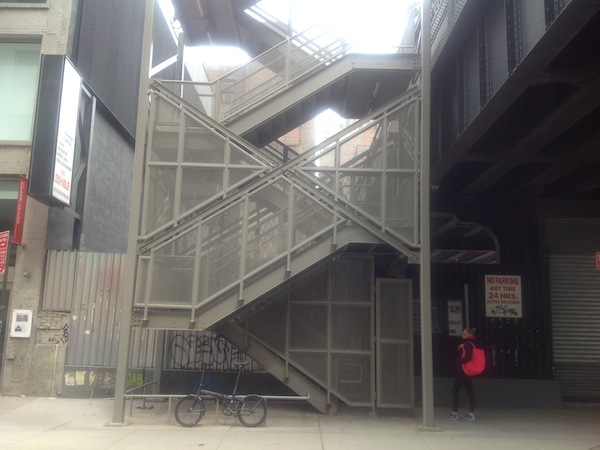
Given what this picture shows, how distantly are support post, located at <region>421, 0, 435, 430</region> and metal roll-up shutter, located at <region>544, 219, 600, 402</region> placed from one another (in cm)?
442

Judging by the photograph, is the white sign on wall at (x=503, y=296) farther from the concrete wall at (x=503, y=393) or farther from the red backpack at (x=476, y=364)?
the red backpack at (x=476, y=364)

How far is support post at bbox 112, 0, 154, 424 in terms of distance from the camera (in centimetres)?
848

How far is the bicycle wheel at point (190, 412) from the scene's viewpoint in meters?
8.40

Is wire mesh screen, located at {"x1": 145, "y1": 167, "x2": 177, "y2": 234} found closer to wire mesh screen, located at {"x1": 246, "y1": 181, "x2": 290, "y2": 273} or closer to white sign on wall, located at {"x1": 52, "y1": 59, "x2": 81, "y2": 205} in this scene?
wire mesh screen, located at {"x1": 246, "y1": 181, "x2": 290, "y2": 273}

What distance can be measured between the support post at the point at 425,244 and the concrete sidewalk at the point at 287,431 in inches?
26.0

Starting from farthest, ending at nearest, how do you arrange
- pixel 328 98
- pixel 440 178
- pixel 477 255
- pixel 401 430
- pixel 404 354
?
pixel 477 255, pixel 440 178, pixel 328 98, pixel 404 354, pixel 401 430

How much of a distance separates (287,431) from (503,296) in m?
5.94

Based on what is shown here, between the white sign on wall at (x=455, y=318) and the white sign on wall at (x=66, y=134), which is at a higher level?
the white sign on wall at (x=66, y=134)

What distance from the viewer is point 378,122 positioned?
9031 millimetres

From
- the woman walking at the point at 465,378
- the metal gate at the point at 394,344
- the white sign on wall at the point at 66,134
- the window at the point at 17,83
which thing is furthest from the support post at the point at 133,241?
the woman walking at the point at 465,378

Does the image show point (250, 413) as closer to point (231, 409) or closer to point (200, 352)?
point (231, 409)

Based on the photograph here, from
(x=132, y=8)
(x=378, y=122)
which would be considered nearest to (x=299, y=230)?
(x=378, y=122)

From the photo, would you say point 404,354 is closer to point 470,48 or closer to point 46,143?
point 470,48

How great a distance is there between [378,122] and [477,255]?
220 inches
